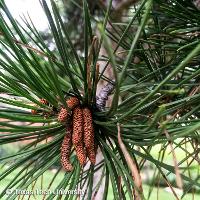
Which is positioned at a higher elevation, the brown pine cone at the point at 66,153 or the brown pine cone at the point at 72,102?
the brown pine cone at the point at 72,102

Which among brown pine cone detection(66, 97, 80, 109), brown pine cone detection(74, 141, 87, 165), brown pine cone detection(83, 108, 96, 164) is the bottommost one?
brown pine cone detection(74, 141, 87, 165)

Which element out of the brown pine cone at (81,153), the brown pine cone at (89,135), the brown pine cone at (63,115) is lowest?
the brown pine cone at (81,153)

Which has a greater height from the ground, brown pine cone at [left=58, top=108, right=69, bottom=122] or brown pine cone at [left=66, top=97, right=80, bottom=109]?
brown pine cone at [left=66, top=97, right=80, bottom=109]

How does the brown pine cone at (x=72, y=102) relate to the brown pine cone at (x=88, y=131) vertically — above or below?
above

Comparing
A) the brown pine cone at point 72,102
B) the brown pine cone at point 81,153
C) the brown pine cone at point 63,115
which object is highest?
the brown pine cone at point 72,102

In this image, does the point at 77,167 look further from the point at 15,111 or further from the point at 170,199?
the point at 170,199
